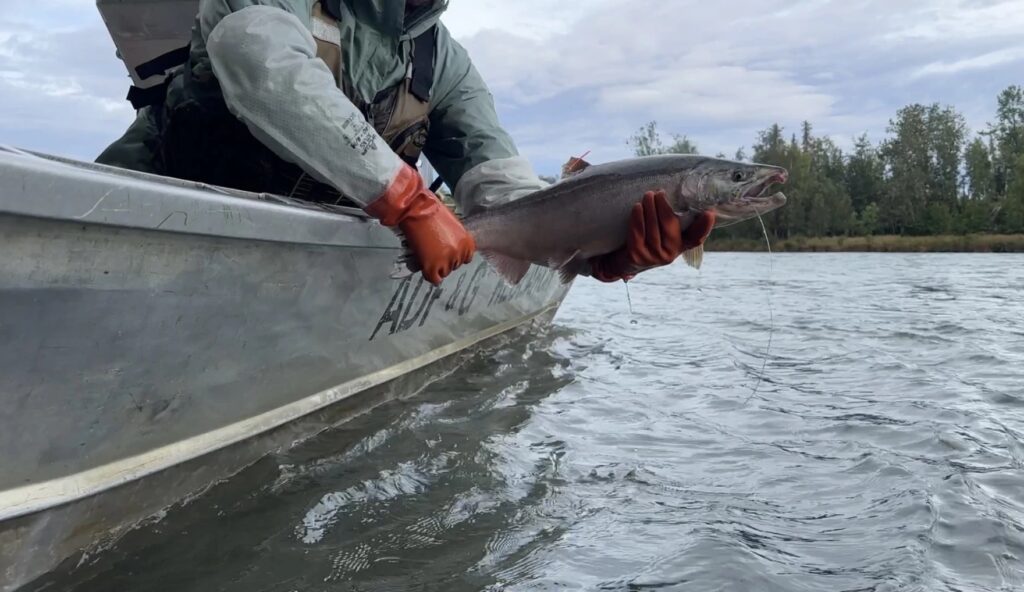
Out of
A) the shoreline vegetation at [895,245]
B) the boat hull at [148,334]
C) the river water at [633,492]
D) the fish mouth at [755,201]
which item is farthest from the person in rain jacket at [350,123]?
the shoreline vegetation at [895,245]

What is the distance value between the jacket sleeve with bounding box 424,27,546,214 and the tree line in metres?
57.9

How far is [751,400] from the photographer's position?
451 centimetres

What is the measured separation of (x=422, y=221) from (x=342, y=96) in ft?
1.49

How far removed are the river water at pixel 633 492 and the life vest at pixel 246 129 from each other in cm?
106

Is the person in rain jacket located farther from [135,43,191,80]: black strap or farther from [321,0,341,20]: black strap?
[135,43,191,80]: black strap

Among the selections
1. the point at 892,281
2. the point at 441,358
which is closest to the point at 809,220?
the point at 892,281

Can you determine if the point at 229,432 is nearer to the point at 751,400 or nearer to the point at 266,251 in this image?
the point at 266,251

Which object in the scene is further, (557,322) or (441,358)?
(557,322)

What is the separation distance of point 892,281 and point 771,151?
6243 cm

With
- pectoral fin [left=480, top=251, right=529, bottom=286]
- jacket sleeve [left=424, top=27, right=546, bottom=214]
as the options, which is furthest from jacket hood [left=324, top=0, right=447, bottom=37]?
pectoral fin [left=480, top=251, right=529, bottom=286]

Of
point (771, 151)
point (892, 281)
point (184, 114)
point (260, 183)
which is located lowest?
point (892, 281)

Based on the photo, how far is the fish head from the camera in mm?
2906

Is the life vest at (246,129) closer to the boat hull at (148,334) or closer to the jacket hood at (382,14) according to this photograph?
the jacket hood at (382,14)

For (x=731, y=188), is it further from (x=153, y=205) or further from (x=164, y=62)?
(x=164, y=62)
